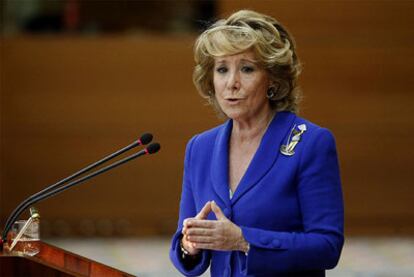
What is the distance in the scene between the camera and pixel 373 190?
26.8 feet

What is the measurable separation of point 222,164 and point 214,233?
1.06ft

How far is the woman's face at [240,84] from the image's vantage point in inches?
107

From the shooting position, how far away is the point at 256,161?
2.70 metres

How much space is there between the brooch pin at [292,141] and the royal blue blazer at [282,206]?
11 millimetres

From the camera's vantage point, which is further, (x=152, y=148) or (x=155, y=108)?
(x=155, y=108)

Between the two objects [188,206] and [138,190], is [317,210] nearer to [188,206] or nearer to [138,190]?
[188,206]

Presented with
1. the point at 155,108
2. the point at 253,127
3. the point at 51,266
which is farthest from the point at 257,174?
the point at 155,108

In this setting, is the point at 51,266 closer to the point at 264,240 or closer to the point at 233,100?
Result: the point at 264,240

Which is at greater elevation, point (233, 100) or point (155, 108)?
point (155, 108)

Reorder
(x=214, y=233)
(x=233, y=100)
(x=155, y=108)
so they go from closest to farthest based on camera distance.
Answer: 1. (x=214, y=233)
2. (x=233, y=100)
3. (x=155, y=108)

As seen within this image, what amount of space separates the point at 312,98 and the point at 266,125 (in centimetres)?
534

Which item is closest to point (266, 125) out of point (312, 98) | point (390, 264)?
point (390, 264)

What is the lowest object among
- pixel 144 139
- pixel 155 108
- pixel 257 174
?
pixel 257 174

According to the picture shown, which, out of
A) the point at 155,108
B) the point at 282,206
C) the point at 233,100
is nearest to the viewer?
the point at 282,206
